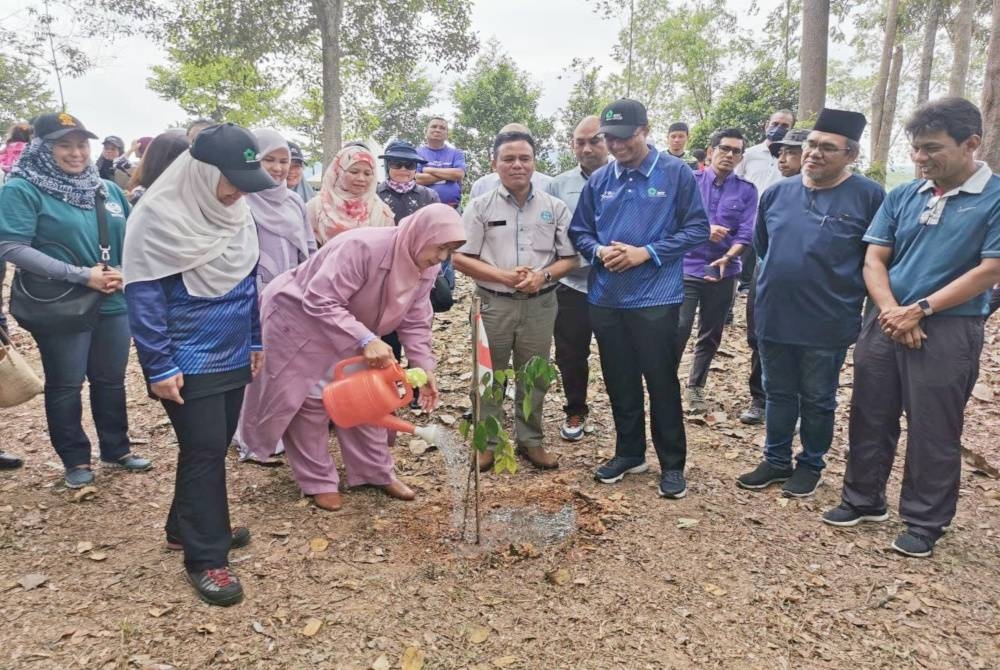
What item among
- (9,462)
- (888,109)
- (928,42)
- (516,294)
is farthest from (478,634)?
(928,42)

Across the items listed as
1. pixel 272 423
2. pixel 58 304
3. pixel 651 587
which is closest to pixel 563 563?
pixel 651 587

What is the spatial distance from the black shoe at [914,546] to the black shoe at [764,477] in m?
0.73

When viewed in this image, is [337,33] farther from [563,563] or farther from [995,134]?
[563,563]

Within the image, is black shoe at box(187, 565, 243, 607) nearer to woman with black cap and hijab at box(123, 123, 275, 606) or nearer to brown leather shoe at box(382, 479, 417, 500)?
woman with black cap and hijab at box(123, 123, 275, 606)

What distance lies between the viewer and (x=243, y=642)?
7.92ft

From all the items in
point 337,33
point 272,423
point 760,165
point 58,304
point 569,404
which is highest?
point 337,33

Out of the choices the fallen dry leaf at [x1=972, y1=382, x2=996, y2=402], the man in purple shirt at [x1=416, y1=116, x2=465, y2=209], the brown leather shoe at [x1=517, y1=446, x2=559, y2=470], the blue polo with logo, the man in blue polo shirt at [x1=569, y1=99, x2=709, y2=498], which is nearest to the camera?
the blue polo with logo

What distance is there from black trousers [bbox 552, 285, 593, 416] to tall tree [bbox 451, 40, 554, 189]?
60.4 ft

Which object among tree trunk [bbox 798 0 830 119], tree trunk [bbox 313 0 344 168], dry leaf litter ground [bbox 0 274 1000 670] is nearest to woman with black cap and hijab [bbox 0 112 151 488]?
dry leaf litter ground [bbox 0 274 1000 670]

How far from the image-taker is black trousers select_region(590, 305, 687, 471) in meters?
3.44

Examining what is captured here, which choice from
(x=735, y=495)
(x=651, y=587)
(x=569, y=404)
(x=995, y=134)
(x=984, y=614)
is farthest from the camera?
(x=995, y=134)

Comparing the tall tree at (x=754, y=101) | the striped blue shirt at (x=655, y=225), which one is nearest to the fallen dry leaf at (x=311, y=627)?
the striped blue shirt at (x=655, y=225)

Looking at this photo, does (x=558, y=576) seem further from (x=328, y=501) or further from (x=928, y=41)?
(x=928, y=41)

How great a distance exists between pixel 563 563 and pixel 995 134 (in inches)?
309
